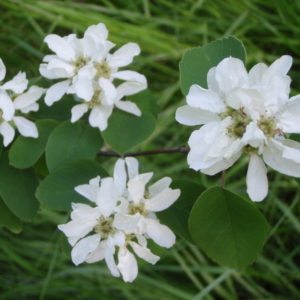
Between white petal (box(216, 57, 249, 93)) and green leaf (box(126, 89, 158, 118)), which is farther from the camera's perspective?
green leaf (box(126, 89, 158, 118))

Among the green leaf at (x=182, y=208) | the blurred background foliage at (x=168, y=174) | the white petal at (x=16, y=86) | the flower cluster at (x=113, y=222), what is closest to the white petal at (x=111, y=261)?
the flower cluster at (x=113, y=222)

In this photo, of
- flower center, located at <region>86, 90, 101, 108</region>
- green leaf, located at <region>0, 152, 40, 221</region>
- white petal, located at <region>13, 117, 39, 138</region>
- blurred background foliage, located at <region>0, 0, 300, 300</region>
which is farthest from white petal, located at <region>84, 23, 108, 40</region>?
blurred background foliage, located at <region>0, 0, 300, 300</region>

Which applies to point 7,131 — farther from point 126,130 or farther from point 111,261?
point 111,261

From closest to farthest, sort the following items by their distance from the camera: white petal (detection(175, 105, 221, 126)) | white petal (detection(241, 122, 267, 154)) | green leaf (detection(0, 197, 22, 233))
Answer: white petal (detection(241, 122, 267, 154))
white petal (detection(175, 105, 221, 126))
green leaf (detection(0, 197, 22, 233))

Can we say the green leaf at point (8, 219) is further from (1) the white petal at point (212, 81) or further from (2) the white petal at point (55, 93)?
(1) the white petal at point (212, 81)

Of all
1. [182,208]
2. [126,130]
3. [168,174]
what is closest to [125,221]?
[182,208]

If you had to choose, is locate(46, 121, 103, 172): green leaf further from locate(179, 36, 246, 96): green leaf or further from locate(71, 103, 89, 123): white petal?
locate(179, 36, 246, 96): green leaf

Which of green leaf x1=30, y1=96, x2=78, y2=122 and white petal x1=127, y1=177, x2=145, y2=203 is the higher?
white petal x1=127, y1=177, x2=145, y2=203
